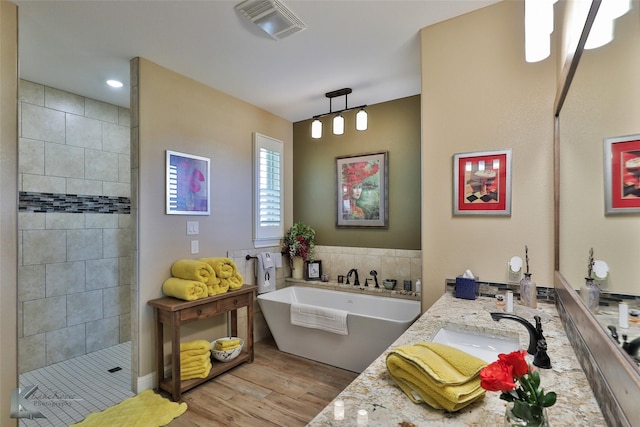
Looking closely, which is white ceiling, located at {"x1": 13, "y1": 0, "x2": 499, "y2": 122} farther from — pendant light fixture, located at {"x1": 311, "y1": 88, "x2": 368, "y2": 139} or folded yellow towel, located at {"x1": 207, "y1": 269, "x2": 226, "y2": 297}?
folded yellow towel, located at {"x1": 207, "y1": 269, "x2": 226, "y2": 297}

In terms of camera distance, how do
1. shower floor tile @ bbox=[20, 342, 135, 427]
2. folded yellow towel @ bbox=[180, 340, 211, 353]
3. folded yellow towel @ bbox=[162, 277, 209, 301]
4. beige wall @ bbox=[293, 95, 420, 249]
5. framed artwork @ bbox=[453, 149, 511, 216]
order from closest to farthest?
framed artwork @ bbox=[453, 149, 511, 216], shower floor tile @ bbox=[20, 342, 135, 427], folded yellow towel @ bbox=[162, 277, 209, 301], folded yellow towel @ bbox=[180, 340, 211, 353], beige wall @ bbox=[293, 95, 420, 249]

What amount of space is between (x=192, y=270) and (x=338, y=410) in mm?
2136

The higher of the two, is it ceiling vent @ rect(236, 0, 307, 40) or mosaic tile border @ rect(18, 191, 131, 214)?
ceiling vent @ rect(236, 0, 307, 40)

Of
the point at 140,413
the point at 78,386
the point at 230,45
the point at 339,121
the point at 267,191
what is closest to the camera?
the point at 140,413

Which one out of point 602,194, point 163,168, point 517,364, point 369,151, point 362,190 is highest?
point 369,151

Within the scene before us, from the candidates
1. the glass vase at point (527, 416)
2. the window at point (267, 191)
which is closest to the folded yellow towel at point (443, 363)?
the glass vase at point (527, 416)

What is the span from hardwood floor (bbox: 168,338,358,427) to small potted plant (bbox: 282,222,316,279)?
→ 1.13 meters

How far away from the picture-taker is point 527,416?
646 millimetres

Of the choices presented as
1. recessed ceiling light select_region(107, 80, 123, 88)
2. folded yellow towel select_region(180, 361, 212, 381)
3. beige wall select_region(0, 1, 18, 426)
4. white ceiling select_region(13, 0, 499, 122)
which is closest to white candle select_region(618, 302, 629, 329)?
white ceiling select_region(13, 0, 499, 122)

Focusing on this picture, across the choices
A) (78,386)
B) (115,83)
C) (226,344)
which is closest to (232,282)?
(226,344)

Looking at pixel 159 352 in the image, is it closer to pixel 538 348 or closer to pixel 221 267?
pixel 221 267

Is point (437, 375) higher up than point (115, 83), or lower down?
lower down

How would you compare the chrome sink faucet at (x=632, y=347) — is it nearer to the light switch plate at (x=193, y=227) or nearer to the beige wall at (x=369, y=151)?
the beige wall at (x=369, y=151)

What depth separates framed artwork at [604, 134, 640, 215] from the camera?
2.49 ft
